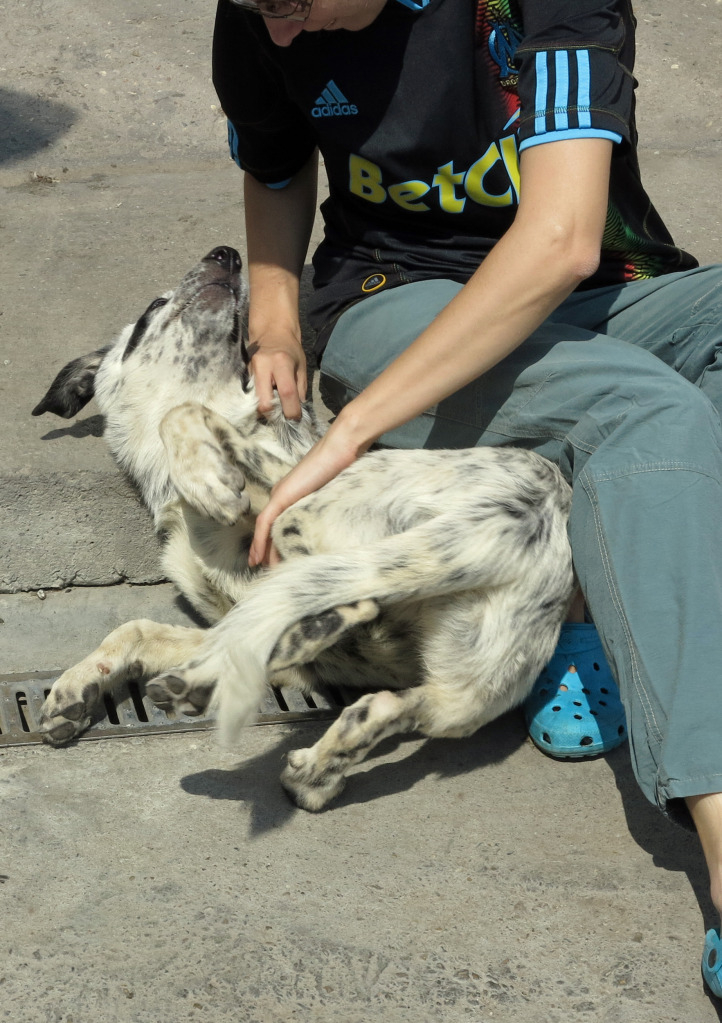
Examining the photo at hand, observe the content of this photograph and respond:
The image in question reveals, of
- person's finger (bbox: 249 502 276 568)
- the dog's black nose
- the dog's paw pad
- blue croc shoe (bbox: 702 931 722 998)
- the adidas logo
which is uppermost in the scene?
the adidas logo

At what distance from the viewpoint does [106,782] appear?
7.32 feet

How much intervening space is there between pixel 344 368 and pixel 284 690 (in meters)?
0.89

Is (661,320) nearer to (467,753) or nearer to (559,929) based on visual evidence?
(467,753)

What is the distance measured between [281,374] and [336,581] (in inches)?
35.6

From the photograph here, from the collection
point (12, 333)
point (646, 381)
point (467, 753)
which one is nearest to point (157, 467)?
point (12, 333)

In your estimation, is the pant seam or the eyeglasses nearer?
the pant seam

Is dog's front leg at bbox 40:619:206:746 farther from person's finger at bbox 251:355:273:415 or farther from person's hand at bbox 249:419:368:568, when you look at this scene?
person's finger at bbox 251:355:273:415

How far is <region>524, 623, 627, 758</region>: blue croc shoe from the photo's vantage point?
2338 mm

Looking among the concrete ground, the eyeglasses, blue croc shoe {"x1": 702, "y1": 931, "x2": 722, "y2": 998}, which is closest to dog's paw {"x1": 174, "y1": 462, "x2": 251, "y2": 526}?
the concrete ground

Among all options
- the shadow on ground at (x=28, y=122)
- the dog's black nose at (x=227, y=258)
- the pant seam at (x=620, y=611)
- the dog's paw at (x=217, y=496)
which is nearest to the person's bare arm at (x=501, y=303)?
the dog's paw at (x=217, y=496)

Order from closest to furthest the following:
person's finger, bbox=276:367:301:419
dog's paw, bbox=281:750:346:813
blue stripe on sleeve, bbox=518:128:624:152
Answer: blue stripe on sleeve, bbox=518:128:624:152
dog's paw, bbox=281:750:346:813
person's finger, bbox=276:367:301:419

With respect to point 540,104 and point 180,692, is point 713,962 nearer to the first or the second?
point 180,692

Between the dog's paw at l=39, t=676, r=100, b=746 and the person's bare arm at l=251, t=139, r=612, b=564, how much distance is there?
55cm

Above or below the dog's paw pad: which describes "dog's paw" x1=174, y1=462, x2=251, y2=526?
above
